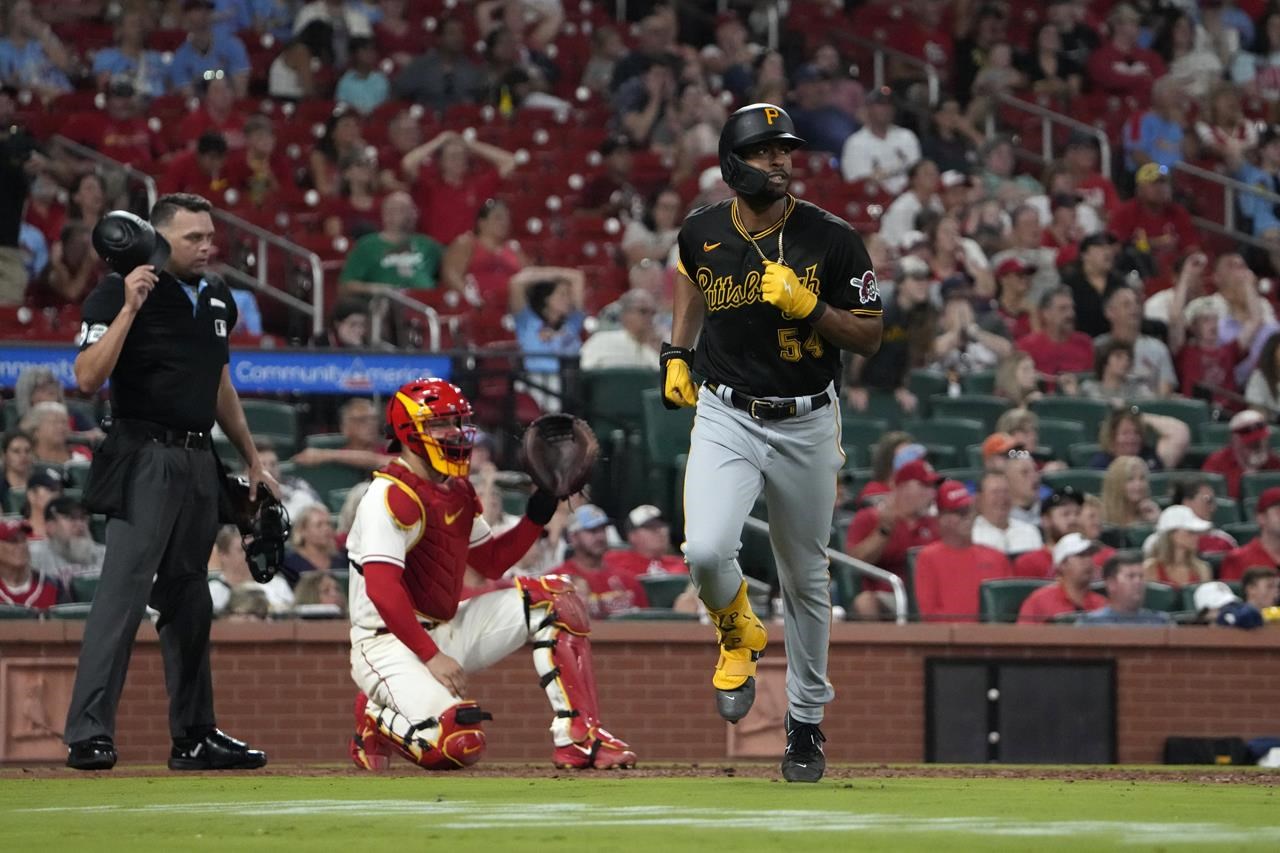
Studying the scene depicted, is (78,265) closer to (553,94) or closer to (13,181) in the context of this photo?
(13,181)

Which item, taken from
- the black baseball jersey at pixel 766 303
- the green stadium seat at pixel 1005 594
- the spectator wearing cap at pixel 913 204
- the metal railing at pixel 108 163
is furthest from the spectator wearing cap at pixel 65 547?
the spectator wearing cap at pixel 913 204

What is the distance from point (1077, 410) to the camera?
45.2 feet

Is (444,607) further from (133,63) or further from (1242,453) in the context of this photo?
(133,63)

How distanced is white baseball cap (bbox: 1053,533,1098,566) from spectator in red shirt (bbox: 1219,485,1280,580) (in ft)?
3.48

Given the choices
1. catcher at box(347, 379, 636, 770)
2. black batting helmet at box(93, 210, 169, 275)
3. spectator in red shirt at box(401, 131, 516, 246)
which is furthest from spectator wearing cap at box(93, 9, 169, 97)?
catcher at box(347, 379, 636, 770)

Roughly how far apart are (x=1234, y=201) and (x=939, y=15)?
339cm

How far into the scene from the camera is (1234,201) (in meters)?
17.9

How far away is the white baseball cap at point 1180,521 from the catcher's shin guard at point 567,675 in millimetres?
4694

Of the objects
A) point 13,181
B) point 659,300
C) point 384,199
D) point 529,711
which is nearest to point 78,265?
point 13,181

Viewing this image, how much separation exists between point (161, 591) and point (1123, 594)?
16.5 feet

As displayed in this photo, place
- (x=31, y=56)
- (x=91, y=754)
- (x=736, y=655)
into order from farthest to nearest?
(x=31, y=56) → (x=91, y=754) → (x=736, y=655)

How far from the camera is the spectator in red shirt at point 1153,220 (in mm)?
16516

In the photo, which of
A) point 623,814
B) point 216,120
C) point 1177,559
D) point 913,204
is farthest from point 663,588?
point 216,120

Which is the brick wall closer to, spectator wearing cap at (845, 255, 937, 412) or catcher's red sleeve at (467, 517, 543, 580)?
catcher's red sleeve at (467, 517, 543, 580)
